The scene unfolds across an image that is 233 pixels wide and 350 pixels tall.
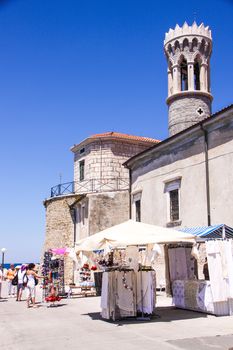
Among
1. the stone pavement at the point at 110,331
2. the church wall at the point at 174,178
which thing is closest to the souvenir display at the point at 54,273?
the stone pavement at the point at 110,331

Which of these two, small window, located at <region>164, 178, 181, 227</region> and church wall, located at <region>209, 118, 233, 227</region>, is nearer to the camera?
church wall, located at <region>209, 118, 233, 227</region>

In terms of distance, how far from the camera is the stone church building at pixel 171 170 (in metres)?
15.3

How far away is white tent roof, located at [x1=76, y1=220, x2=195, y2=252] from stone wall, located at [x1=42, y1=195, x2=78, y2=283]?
19234mm

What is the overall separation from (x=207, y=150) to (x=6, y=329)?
385 inches

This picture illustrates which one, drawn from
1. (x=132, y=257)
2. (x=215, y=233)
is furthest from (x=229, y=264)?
(x=132, y=257)

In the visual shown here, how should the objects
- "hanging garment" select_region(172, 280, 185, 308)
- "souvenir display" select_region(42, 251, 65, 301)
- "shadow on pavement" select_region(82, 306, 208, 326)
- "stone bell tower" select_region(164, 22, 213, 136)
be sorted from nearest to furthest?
"shadow on pavement" select_region(82, 306, 208, 326)
"hanging garment" select_region(172, 280, 185, 308)
"souvenir display" select_region(42, 251, 65, 301)
"stone bell tower" select_region(164, 22, 213, 136)

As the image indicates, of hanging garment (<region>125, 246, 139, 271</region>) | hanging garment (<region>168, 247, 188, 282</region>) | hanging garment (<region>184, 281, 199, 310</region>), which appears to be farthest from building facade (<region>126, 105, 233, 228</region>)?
hanging garment (<region>125, 246, 139, 271</region>)

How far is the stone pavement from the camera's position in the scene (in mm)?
7199

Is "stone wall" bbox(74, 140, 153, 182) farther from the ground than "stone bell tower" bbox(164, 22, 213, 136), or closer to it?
closer to it

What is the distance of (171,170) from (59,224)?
14.9m

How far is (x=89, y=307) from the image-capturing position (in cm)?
1366

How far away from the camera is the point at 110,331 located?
8.68 metres

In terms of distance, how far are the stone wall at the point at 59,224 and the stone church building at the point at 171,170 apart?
7cm

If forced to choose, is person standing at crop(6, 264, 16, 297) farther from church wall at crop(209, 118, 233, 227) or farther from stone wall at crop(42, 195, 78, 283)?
stone wall at crop(42, 195, 78, 283)
